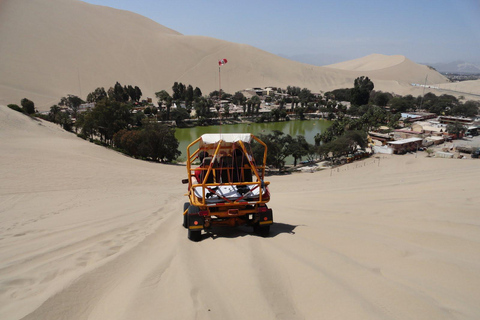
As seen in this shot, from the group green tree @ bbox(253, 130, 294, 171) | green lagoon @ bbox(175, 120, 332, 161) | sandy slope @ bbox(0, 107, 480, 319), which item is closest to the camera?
sandy slope @ bbox(0, 107, 480, 319)

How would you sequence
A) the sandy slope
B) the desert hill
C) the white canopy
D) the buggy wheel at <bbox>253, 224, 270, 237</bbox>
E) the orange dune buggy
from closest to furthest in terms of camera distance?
the sandy slope, the orange dune buggy, the buggy wheel at <bbox>253, 224, 270, 237</bbox>, the white canopy, the desert hill

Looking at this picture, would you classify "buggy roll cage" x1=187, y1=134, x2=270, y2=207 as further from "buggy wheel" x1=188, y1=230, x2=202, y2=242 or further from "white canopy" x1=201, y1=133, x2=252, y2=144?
"buggy wheel" x1=188, y1=230, x2=202, y2=242

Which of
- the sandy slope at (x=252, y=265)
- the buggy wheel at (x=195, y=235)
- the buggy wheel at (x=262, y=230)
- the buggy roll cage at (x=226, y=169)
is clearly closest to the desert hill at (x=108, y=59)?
the sandy slope at (x=252, y=265)

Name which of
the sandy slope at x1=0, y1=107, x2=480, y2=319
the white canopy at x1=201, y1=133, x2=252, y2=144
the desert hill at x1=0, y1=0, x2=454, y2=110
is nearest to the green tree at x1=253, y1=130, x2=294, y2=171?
the sandy slope at x1=0, y1=107, x2=480, y2=319


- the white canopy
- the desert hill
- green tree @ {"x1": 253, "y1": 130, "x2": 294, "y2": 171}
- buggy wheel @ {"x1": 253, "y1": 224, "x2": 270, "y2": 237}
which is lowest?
green tree @ {"x1": 253, "y1": 130, "x2": 294, "y2": 171}

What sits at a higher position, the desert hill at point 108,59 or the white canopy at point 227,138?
the desert hill at point 108,59

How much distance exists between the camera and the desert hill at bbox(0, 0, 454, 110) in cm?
8681

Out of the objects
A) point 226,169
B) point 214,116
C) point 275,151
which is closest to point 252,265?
point 226,169

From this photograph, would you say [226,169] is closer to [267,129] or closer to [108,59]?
[267,129]

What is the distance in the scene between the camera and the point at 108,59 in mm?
111125

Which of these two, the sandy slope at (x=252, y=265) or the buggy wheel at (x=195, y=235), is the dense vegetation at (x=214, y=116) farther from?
the sandy slope at (x=252, y=265)

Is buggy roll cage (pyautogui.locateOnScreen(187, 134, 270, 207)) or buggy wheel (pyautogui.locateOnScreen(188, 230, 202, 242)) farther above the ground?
buggy roll cage (pyautogui.locateOnScreen(187, 134, 270, 207))

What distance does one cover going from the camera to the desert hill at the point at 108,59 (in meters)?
86.8

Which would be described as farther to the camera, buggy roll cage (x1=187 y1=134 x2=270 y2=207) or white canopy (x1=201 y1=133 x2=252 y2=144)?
white canopy (x1=201 y1=133 x2=252 y2=144)
